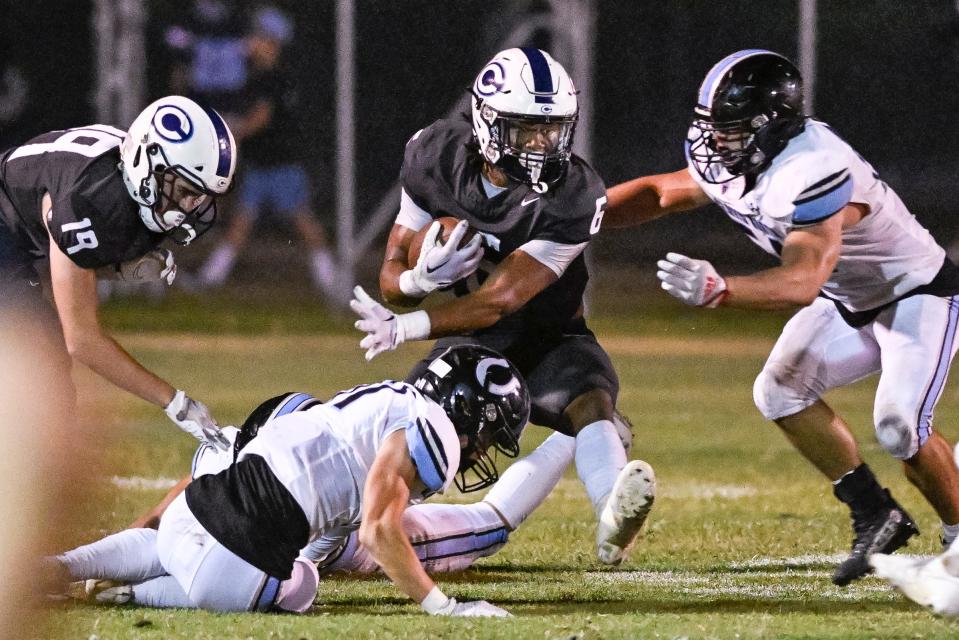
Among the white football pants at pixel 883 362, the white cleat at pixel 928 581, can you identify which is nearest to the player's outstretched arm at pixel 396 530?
the white cleat at pixel 928 581

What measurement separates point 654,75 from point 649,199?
7639 millimetres

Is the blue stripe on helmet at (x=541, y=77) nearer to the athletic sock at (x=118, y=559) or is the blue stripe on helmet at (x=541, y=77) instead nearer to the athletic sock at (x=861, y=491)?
the athletic sock at (x=861, y=491)

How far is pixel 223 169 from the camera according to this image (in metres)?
5.24

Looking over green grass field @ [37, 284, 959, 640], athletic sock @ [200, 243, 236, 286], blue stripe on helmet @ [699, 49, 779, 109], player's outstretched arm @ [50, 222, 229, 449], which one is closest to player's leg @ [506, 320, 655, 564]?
green grass field @ [37, 284, 959, 640]

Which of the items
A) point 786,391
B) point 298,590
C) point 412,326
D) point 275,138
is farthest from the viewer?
point 275,138

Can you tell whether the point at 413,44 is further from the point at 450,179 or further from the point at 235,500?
the point at 235,500

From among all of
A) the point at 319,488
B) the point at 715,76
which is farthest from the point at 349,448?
the point at 715,76

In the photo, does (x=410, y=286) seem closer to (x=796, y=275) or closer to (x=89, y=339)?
(x=89, y=339)

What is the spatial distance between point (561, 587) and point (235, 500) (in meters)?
1.21

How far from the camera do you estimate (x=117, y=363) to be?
202 inches

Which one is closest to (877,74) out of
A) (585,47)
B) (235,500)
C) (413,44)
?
(585,47)

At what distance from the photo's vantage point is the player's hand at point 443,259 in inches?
209

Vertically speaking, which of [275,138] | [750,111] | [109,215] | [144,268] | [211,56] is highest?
[750,111]

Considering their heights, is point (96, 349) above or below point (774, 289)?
below
